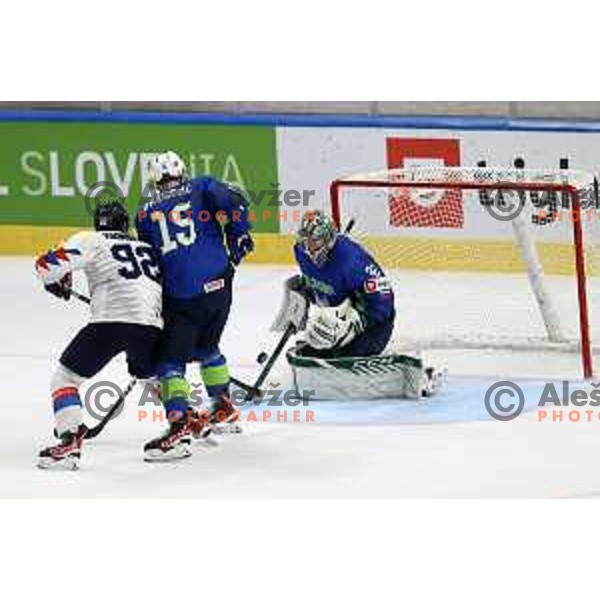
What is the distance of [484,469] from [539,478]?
0.24m

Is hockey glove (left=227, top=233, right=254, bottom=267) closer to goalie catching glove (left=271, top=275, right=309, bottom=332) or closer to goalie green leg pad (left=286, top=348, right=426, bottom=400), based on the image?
goalie catching glove (left=271, top=275, right=309, bottom=332)

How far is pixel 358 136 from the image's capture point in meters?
12.3

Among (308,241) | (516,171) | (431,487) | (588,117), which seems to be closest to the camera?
(431,487)

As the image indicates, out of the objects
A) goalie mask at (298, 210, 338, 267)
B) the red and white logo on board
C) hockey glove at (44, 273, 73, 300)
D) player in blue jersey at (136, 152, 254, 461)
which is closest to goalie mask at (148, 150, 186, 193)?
player in blue jersey at (136, 152, 254, 461)

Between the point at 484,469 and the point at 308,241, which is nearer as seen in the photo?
the point at 484,469

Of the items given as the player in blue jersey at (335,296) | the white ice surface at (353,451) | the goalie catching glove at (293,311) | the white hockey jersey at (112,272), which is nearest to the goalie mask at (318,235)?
the player in blue jersey at (335,296)

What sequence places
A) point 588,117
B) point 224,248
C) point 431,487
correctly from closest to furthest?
point 431,487
point 224,248
point 588,117

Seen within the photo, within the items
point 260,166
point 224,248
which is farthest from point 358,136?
point 224,248

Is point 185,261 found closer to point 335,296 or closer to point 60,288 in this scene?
point 60,288

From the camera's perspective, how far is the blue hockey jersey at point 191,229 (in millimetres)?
9250

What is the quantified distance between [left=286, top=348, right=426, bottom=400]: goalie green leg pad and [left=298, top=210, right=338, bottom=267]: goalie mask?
1.36 ft

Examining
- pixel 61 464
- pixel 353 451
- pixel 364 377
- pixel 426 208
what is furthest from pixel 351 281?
pixel 61 464

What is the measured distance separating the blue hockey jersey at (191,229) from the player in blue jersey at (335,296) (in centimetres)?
72

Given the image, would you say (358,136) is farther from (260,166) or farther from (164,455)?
(164,455)
